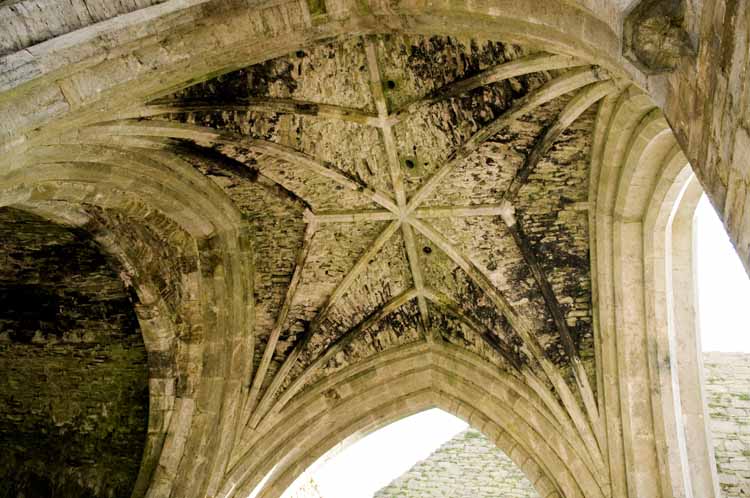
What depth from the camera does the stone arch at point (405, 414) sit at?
7.48 meters

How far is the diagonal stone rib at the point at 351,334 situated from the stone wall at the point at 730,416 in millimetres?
3566

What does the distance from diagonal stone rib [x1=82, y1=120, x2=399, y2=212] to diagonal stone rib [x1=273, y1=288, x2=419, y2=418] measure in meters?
1.19

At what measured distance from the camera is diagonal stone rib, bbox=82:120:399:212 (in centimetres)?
534

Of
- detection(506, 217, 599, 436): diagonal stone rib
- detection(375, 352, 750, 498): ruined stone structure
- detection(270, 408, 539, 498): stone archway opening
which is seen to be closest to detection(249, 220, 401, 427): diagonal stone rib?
detection(506, 217, 599, 436): diagonal stone rib

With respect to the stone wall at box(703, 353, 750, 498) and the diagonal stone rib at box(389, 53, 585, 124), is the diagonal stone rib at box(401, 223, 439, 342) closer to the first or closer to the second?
the diagonal stone rib at box(389, 53, 585, 124)

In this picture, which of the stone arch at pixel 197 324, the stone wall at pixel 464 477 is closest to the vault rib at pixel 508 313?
the stone arch at pixel 197 324

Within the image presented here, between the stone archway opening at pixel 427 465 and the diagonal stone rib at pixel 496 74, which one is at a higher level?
the diagonal stone rib at pixel 496 74

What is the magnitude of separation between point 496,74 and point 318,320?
3.49 m

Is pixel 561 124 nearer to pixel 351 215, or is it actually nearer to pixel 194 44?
pixel 351 215

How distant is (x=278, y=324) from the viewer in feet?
26.5

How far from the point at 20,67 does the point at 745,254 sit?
3.24m

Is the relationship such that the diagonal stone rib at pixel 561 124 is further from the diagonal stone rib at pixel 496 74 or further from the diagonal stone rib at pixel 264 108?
the diagonal stone rib at pixel 264 108

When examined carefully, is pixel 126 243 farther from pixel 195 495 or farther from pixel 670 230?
pixel 670 230

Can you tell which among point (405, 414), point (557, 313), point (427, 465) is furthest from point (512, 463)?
point (557, 313)
